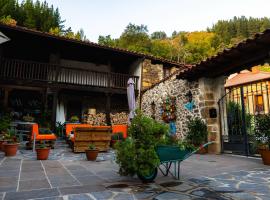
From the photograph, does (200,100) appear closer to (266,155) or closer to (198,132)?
(198,132)

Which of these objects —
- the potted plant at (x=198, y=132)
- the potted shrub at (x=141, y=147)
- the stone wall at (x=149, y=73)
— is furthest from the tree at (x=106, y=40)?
the potted shrub at (x=141, y=147)

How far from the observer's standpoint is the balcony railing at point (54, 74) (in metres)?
9.58

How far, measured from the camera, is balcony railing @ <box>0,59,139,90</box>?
9.58m

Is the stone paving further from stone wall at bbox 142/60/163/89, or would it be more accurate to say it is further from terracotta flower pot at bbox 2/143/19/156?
stone wall at bbox 142/60/163/89

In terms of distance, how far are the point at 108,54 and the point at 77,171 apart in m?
8.63

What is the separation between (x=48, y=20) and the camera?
68.2ft

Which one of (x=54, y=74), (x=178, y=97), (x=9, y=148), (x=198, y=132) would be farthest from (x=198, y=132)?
(x=54, y=74)

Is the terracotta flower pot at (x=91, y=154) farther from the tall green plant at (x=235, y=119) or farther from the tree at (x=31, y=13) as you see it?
the tree at (x=31, y=13)

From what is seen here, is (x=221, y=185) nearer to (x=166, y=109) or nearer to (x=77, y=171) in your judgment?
(x=77, y=171)

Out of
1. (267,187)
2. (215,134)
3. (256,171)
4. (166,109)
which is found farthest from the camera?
(166,109)

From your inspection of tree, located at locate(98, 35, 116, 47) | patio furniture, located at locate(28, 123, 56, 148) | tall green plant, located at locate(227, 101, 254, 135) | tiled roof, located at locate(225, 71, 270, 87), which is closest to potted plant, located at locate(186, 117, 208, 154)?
tall green plant, located at locate(227, 101, 254, 135)

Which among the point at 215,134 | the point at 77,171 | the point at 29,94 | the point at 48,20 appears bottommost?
the point at 77,171

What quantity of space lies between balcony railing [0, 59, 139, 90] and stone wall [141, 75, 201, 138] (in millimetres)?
2126

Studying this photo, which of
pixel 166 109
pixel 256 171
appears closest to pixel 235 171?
pixel 256 171
